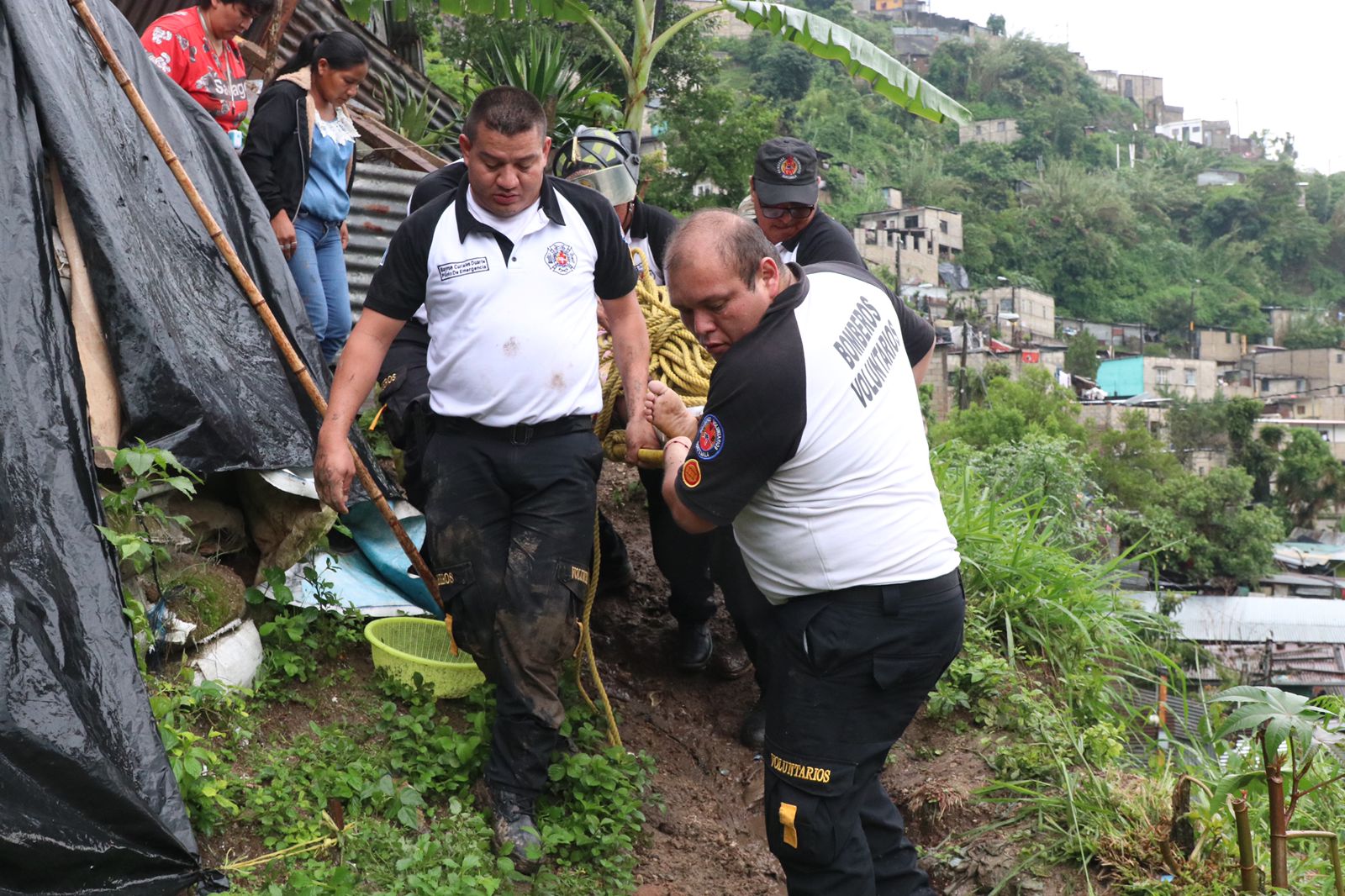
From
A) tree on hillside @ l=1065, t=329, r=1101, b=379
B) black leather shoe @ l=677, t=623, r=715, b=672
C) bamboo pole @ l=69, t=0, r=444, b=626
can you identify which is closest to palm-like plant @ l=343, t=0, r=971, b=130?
bamboo pole @ l=69, t=0, r=444, b=626

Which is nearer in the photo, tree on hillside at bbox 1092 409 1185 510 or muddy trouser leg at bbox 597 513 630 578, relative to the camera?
muddy trouser leg at bbox 597 513 630 578

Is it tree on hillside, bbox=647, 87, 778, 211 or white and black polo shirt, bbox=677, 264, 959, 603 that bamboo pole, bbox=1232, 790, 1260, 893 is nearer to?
white and black polo shirt, bbox=677, 264, 959, 603

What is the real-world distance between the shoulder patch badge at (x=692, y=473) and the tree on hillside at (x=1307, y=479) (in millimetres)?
49072

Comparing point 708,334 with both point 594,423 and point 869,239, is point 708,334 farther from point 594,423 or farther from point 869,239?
point 869,239

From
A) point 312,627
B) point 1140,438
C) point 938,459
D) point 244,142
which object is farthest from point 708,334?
point 1140,438

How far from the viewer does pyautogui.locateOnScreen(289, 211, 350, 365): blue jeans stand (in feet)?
17.0

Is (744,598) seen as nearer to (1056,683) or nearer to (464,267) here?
(464,267)

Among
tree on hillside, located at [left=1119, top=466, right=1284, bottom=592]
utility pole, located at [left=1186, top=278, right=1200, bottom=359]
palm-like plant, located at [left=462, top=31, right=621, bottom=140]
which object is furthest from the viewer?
utility pole, located at [left=1186, top=278, right=1200, bottom=359]

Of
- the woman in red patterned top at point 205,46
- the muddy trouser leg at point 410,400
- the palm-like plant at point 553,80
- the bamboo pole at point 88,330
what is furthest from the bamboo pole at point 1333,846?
the palm-like plant at point 553,80

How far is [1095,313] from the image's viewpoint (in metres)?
82.4

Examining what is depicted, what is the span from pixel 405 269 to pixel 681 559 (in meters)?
1.67

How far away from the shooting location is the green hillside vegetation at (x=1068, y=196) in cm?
7794

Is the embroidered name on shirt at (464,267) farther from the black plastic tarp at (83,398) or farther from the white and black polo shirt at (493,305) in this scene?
the black plastic tarp at (83,398)

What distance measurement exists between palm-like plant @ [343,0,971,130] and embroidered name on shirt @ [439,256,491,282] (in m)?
5.97
